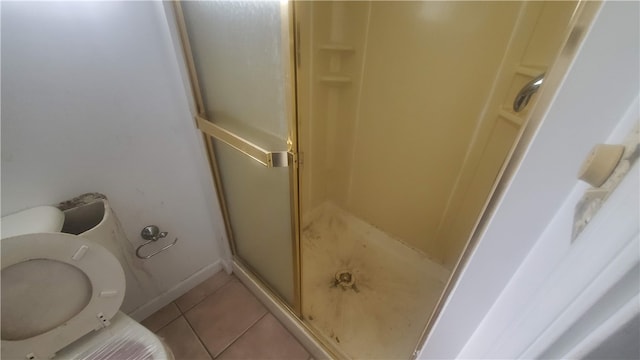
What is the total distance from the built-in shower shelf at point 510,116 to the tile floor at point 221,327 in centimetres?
140

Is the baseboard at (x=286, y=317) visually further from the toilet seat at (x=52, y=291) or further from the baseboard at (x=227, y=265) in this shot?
the toilet seat at (x=52, y=291)

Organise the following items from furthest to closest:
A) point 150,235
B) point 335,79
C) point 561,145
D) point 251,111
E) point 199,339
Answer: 1. point 335,79
2. point 199,339
3. point 150,235
4. point 251,111
5. point 561,145

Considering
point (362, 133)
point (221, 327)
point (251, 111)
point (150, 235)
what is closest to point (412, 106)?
point (362, 133)

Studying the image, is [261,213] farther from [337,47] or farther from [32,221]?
[337,47]

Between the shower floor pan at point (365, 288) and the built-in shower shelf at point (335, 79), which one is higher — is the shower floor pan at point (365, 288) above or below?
below

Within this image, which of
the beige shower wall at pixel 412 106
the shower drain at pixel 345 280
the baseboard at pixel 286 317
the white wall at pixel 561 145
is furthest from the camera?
the shower drain at pixel 345 280

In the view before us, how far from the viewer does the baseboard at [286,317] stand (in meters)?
1.16

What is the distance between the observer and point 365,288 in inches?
57.7

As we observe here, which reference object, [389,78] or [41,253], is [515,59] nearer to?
[389,78]

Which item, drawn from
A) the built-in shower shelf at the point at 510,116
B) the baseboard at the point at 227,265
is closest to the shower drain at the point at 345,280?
A: the baseboard at the point at 227,265

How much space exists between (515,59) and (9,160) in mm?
1779

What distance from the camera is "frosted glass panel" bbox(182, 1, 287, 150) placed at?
67cm

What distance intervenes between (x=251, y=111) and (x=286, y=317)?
3.41 feet

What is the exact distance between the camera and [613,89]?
30 cm
